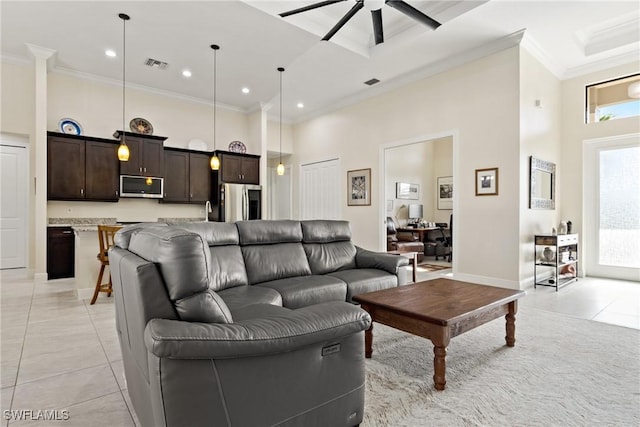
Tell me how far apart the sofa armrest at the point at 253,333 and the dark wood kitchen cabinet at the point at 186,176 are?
5.71 meters

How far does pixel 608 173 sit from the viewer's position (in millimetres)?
5238

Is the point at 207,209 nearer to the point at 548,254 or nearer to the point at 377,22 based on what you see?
the point at 377,22

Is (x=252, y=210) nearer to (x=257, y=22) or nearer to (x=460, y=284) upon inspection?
(x=257, y=22)

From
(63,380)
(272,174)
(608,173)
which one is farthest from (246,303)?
(272,174)

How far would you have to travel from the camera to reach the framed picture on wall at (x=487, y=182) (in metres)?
4.69

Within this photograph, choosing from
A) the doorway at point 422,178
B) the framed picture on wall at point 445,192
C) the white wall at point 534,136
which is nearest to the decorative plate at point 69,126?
the doorway at point 422,178

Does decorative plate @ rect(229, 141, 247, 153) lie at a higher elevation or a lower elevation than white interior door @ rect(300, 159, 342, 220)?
higher

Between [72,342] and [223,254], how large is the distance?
4.46ft

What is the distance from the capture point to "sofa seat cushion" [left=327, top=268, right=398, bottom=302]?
299cm

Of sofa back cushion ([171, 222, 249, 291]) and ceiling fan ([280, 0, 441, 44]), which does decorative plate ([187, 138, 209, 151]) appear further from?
sofa back cushion ([171, 222, 249, 291])

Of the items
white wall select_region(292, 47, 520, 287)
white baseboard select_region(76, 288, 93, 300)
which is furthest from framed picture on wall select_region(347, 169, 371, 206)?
white baseboard select_region(76, 288, 93, 300)

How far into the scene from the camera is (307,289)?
270cm

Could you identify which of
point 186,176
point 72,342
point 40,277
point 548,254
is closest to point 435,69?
point 548,254

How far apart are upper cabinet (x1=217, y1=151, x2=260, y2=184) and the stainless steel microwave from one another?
47.2 inches
